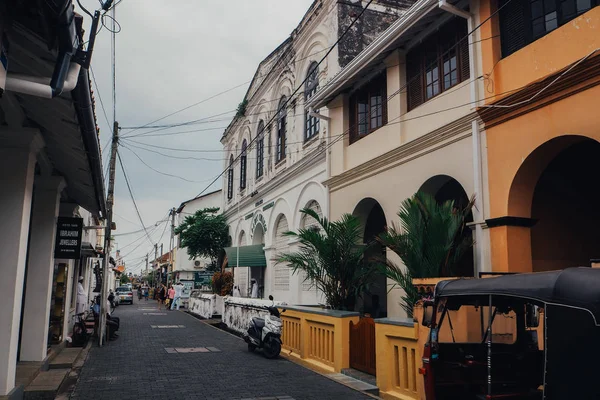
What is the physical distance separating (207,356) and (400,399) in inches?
226

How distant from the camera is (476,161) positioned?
32.2ft

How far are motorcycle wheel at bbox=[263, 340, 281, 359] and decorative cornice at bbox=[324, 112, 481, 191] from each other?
511cm

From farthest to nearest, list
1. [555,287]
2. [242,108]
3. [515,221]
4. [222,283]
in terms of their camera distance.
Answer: [242,108] < [222,283] < [515,221] < [555,287]

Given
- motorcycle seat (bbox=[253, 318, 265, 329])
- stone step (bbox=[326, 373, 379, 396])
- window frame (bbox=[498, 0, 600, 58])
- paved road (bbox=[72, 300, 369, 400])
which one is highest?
window frame (bbox=[498, 0, 600, 58])

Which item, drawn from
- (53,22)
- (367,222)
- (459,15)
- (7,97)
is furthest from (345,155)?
(53,22)

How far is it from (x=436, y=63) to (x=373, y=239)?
589 centimetres

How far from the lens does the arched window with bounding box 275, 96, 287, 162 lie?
71.2 feet

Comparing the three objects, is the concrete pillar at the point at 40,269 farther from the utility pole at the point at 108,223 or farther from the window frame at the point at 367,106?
the window frame at the point at 367,106

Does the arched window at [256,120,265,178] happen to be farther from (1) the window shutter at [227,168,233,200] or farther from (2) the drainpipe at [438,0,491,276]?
(2) the drainpipe at [438,0,491,276]

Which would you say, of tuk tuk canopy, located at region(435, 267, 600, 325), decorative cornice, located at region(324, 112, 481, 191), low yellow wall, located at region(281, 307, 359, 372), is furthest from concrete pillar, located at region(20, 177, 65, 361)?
tuk tuk canopy, located at region(435, 267, 600, 325)

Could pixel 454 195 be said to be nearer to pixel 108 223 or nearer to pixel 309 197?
pixel 309 197

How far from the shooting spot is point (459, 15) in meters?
10.2

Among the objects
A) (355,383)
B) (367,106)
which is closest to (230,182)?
(367,106)

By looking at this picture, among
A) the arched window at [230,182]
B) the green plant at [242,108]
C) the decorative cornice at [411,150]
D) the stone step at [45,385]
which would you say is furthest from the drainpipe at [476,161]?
the arched window at [230,182]
